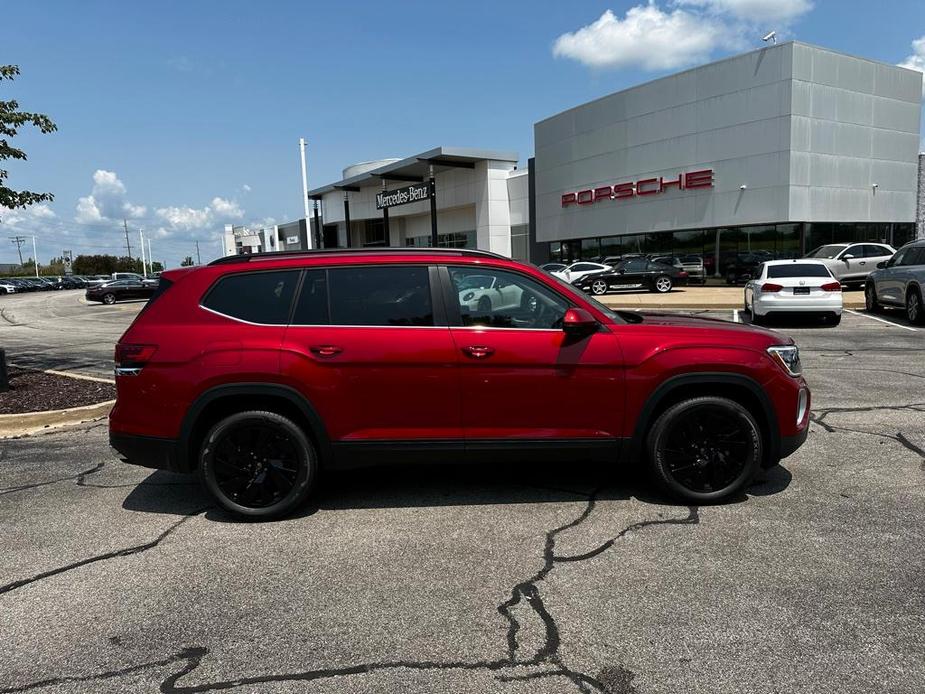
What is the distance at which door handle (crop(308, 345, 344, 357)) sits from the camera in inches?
165

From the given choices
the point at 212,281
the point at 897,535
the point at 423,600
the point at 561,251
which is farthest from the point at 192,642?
the point at 561,251

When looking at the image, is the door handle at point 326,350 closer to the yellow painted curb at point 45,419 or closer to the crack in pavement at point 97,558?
the crack in pavement at point 97,558

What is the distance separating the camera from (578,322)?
4066 millimetres

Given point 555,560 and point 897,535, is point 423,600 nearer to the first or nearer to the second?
point 555,560

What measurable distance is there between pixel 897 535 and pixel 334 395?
11.7ft

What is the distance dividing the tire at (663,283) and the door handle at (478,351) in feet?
79.5

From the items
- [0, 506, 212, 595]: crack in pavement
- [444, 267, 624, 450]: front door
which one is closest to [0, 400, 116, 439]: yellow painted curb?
[0, 506, 212, 595]: crack in pavement

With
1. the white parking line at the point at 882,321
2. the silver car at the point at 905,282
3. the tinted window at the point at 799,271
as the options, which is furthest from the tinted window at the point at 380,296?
the silver car at the point at 905,282

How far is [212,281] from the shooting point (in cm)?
445

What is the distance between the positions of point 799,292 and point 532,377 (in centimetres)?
1220

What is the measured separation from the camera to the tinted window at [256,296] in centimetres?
434

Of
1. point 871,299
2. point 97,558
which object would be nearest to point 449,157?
point 871,299

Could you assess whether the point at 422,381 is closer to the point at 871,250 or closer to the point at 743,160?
the point at 871,250

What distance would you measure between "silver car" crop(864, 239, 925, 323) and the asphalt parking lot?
1051 centimetres
